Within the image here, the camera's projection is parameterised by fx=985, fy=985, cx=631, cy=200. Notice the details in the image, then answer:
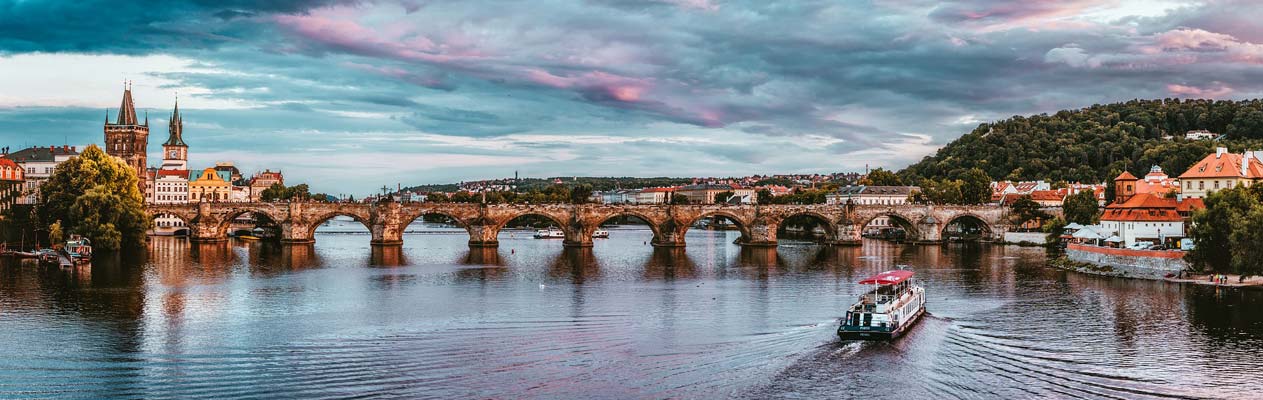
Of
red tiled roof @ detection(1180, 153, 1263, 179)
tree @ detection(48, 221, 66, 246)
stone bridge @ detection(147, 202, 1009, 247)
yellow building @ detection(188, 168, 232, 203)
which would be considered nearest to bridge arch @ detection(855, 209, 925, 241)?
stone bridge @ detection(147, 202, 1009, 247)

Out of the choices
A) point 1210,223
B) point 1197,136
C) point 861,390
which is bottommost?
point 861,390

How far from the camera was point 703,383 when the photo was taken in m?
27.8

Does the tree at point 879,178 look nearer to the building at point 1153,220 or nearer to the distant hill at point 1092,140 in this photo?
the distant hill at point 1092,140

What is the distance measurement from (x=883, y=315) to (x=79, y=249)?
56952mm

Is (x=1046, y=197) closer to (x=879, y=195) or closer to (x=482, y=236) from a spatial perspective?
(x=879, y=195)

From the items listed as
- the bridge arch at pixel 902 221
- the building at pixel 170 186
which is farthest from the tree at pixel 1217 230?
the building at pixel 170 186

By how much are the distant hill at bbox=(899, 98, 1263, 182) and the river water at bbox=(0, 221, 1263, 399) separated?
97.4 m

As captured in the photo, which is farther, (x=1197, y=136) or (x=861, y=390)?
(x=1197, y=136)

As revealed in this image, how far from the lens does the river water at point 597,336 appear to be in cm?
2753

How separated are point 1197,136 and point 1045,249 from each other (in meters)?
92.4

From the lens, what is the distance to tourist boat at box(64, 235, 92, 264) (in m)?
64.3

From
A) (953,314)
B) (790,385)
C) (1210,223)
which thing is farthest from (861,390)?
(1210,223)

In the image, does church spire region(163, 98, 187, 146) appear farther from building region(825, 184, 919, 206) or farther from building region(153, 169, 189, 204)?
building region(825, 184, 919, 206)

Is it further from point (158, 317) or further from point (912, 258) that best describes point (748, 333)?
point (912, 258)
